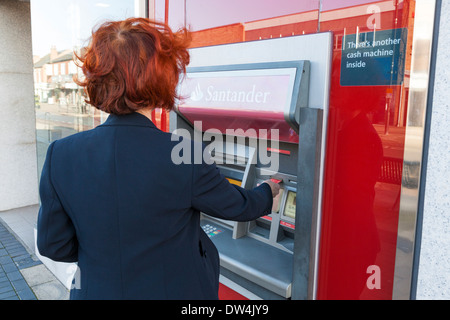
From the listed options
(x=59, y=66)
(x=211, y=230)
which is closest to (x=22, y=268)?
(x=59, y=66)

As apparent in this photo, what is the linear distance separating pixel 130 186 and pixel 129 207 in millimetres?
75

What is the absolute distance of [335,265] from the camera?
6.00 ft

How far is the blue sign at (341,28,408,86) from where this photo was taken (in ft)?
4.97

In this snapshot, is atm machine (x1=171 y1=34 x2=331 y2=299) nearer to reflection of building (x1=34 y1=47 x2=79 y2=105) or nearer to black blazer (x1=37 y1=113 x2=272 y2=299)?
black blazer (x1=37 y1=113 x2=272 y2=299)

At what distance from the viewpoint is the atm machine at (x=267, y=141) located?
5.65 feet

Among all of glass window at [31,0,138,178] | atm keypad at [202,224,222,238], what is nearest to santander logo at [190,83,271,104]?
atm keypad at [202,224,222,238]

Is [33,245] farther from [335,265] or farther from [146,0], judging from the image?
[335,265]

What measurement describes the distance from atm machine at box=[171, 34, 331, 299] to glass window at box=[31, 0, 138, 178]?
77.0 inches

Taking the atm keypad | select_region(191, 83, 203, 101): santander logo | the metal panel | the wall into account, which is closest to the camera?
the metal panel

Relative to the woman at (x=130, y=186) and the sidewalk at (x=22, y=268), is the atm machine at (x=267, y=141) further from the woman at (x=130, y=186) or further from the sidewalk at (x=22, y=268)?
the sidewalk at (x=22, y=268)

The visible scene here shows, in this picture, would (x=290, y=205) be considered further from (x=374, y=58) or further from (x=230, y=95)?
(x=374, y=58)

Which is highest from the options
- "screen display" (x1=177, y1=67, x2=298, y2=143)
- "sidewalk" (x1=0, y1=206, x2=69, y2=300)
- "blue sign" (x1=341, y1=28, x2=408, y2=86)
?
"blue sign" (x1=341, y1=28, x2=408, y2=86)

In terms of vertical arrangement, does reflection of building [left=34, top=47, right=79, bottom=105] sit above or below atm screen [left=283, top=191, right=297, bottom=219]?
above
